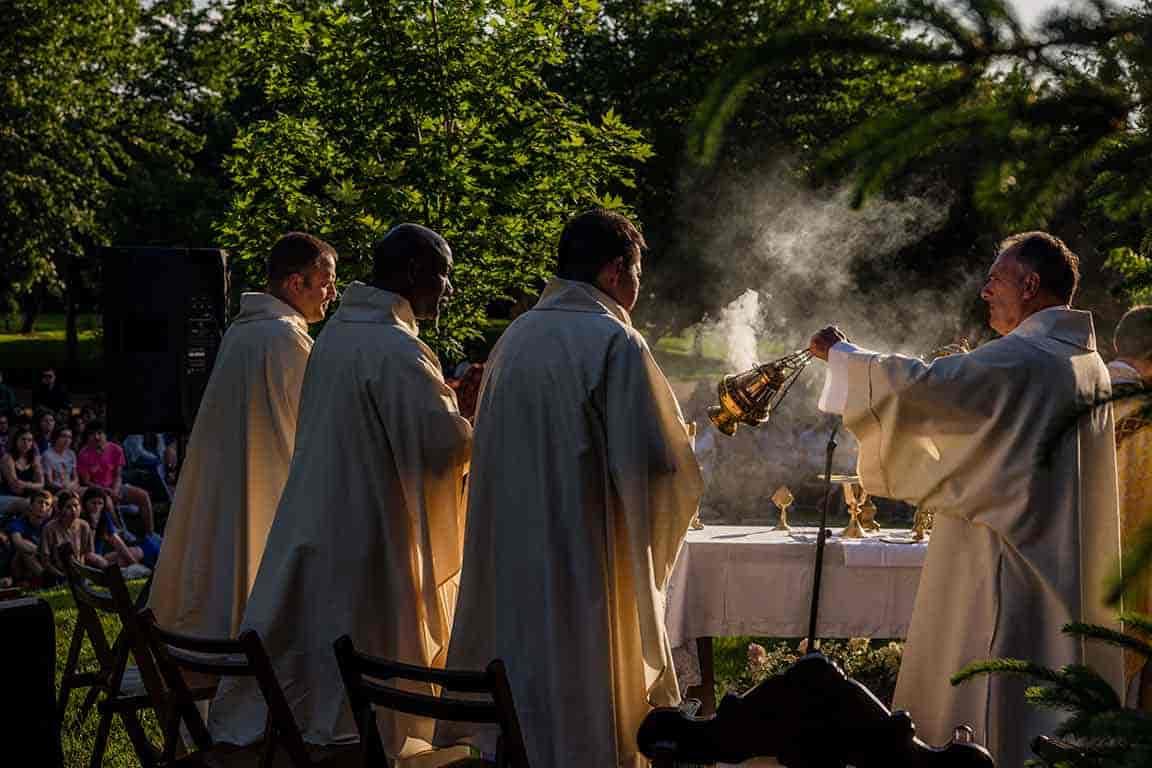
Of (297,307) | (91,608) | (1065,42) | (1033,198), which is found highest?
(1065,42)

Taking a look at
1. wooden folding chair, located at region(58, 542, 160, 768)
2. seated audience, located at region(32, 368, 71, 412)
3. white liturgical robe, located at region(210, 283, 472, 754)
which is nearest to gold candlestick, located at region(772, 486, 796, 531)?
white liturgical robe, located at region(210, 283, 472, 754)

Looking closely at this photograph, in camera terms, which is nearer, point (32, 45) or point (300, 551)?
point (300, 551)

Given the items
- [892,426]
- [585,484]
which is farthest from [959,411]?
[585,484]

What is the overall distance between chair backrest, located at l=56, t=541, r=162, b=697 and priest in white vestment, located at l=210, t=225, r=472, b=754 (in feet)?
1.39

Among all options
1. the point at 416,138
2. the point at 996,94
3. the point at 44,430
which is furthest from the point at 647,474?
the point at 44,430

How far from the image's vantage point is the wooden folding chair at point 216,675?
12.5 ft

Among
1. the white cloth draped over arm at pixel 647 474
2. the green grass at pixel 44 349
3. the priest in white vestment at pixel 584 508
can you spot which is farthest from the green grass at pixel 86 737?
the green grass at pixel 44 349

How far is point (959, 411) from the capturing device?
445cm

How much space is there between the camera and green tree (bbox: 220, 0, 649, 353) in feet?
25.9

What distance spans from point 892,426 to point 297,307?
2.45m

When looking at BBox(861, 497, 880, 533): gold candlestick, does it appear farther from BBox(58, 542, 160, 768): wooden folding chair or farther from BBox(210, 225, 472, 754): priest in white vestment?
BBox(58, 542, 160, 768): wooden folding chair

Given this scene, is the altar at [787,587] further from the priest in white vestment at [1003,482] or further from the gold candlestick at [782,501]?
the priest in white vestment at [1003,482]

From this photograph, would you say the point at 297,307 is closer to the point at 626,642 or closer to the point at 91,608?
the point at 91,608

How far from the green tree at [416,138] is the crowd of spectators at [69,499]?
13.3 feet
